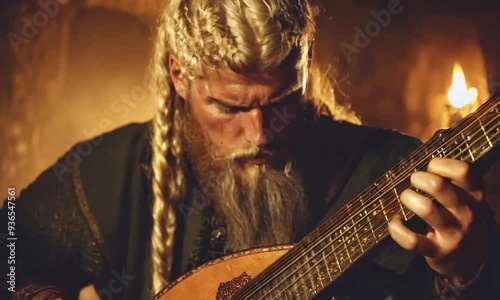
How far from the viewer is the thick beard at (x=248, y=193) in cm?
153

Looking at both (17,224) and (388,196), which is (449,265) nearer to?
(388,196)

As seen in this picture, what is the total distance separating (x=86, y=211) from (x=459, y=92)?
940 mm

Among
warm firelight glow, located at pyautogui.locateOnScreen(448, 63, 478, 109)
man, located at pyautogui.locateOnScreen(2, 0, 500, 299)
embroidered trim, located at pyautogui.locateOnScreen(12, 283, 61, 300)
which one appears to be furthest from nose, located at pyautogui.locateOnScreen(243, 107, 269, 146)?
embroidered trim, located at pyautogui.locateOnScreen(12, 283, 61, 300)

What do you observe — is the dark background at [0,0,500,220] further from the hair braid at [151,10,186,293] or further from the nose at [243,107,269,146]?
the nose at [243,107,269,146]

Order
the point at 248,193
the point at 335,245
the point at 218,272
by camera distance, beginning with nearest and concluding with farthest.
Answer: the point at 335,245, the point at 218,272, the point at 248,193

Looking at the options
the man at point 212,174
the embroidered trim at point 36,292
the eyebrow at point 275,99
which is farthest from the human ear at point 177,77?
the embroidered trim at point 36,292

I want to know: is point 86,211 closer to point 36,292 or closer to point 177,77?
point 36,292

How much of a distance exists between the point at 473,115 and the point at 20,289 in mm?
1192

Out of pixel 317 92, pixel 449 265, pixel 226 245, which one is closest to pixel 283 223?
pixel 226 245

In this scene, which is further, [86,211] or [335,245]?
[86,211]

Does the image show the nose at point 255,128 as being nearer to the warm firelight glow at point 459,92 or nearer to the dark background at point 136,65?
the dark background at point 136,65

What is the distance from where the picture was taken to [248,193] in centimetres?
157
